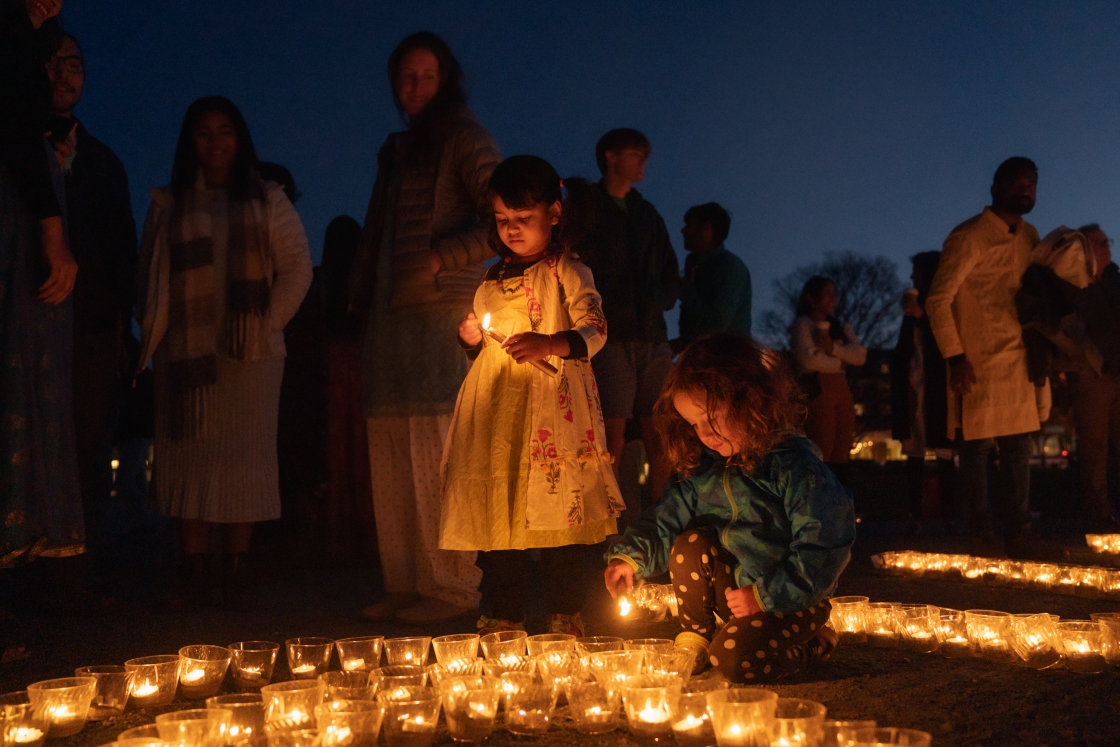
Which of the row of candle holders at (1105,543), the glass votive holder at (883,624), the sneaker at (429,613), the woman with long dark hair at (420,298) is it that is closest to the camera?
the glass votive holder at (883,624)

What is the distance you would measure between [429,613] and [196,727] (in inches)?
79.0

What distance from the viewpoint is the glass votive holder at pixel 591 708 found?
223cm

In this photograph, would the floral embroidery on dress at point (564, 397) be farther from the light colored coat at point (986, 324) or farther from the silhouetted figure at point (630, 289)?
the light colored coat at point (986, 324)

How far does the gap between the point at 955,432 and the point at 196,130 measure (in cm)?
413

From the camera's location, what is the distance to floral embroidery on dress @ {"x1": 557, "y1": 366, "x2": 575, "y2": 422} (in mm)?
3322

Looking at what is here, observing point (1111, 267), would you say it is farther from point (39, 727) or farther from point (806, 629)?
point (39, 727)

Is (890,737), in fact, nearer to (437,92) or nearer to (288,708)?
(288,708)

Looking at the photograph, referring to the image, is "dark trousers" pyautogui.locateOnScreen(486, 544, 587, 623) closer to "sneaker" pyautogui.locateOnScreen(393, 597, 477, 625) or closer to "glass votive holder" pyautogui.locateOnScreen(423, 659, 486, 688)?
"sneaker" pyautogui.locateOnScreen(393, 597, 477, 625)

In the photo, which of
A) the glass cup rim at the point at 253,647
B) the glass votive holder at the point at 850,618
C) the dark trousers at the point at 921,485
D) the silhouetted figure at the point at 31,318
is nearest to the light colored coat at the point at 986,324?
the dark trousers at the point at 921,485

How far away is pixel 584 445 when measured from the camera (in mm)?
3342

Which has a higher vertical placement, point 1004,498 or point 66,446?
point 66,446

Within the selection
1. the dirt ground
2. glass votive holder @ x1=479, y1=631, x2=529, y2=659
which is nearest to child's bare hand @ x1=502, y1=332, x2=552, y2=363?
glass votive holder @ x1=479, y1=631, x2=529, y2=659

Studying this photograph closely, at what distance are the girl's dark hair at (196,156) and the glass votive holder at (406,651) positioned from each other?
8.49 ft

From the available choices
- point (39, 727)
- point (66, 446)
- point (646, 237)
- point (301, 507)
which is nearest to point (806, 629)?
point (39, 727)
